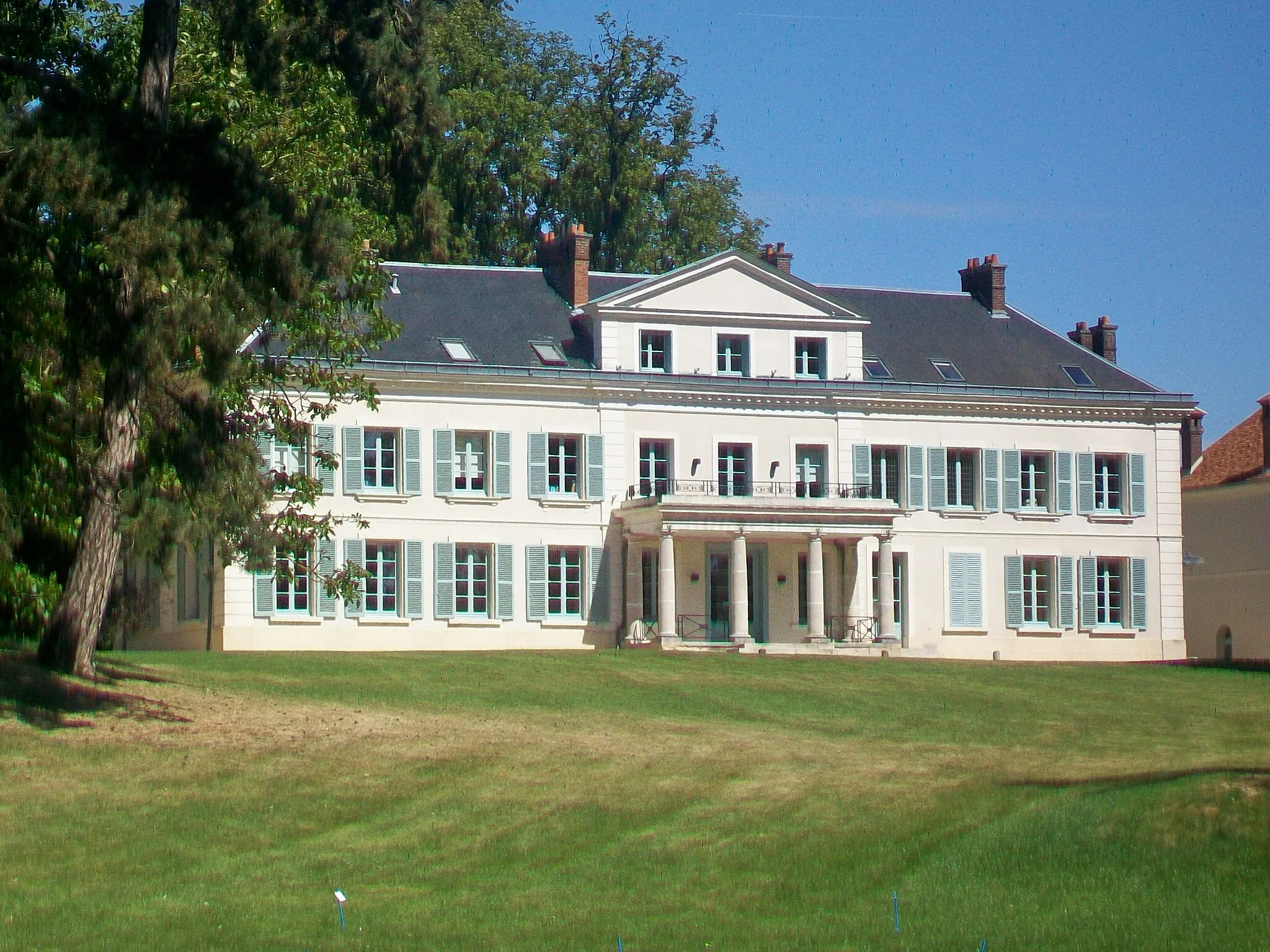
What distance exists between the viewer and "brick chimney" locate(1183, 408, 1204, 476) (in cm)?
5797

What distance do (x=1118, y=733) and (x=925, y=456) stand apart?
723 inches

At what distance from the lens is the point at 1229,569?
166 feet

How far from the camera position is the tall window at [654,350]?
4428 centimetres

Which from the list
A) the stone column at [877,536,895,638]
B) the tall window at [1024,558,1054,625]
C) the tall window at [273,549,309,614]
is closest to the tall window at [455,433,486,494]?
the tall window at [273,549,309,614]

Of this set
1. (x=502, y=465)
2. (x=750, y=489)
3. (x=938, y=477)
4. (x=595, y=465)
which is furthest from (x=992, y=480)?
(x=502, y=465)

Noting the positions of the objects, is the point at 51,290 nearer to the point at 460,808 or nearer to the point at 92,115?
the point at 92,115

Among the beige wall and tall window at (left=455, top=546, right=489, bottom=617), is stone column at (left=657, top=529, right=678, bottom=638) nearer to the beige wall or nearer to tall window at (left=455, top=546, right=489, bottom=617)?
tall window at (left=455, top=546, right=489, bottom=617)

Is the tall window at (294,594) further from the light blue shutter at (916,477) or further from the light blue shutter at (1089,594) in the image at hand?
the light blue shutter at (1089,594)

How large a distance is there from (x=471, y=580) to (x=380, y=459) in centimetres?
346

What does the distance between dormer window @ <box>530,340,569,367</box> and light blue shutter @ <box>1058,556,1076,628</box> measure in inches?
528

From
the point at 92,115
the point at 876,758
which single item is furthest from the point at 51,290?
the point at 876,758

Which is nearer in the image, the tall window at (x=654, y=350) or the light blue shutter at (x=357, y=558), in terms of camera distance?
the light blue shutter at (x=357, y=558)

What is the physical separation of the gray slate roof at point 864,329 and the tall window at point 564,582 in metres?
4.51

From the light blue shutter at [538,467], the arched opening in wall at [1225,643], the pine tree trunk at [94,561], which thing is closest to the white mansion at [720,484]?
the light blue shutter at [538,467]
